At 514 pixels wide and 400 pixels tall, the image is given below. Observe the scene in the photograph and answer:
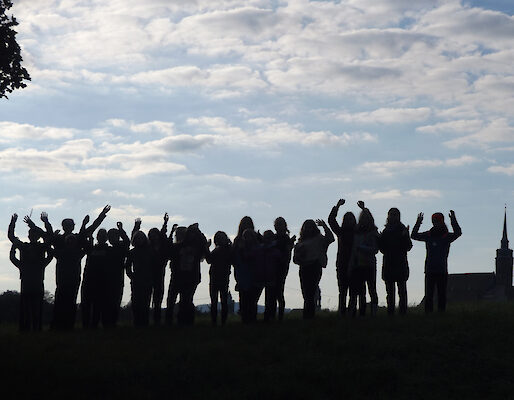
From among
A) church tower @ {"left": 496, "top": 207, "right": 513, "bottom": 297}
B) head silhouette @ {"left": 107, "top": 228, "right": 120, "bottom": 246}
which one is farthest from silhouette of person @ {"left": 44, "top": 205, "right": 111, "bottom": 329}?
church tower @ {"left": 496, "top": 207, "right": 513, "bottom": 297}

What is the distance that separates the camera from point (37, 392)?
11.9 m

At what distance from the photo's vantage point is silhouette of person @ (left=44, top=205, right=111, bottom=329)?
18297 mm

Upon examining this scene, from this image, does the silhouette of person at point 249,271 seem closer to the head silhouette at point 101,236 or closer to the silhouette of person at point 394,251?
the silhouette of person at point 394,251

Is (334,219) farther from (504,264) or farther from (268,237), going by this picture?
(504,264)

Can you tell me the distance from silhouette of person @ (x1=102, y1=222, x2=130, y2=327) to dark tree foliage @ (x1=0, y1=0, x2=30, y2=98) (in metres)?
4.57

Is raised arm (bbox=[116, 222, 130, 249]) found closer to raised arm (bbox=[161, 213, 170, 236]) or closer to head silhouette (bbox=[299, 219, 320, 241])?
raised arm (bbox=[161, 213, 170, 236])

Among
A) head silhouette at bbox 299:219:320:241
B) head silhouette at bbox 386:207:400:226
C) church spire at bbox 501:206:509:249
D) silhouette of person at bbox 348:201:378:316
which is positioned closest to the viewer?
silhouette of person at bbox 348:201:378:316

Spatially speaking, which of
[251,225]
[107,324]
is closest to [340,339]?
[251,225]

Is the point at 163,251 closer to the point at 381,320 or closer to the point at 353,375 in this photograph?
the point at 381,320

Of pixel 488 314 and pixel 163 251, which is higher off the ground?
pixel 163 251

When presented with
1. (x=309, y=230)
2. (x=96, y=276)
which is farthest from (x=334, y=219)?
(x=96, y=276)

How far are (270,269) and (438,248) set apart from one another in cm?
346

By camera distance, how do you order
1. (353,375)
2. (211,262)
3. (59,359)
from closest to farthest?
(353,375), (59,359), (211,262)

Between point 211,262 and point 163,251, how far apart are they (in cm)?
108
